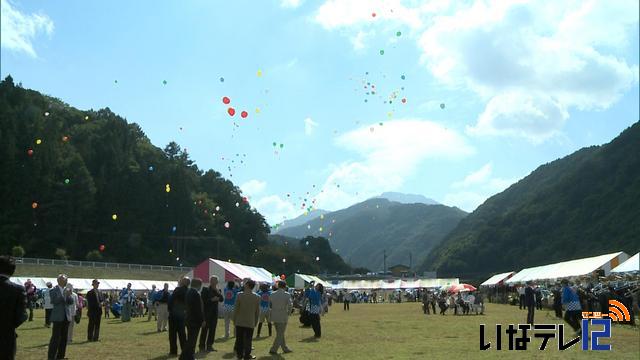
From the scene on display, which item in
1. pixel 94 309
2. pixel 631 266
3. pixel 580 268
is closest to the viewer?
pixel 94 309

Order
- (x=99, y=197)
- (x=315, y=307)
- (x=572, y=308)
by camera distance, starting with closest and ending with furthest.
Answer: (x=572, y=308)
(x=315, y=307)
(x=99, y=197)

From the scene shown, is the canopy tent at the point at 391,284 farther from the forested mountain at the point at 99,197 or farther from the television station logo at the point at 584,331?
the television station logo at the point at 584,331

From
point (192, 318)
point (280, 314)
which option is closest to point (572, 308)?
point (280, 314)

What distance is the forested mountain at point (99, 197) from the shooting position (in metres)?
74.8

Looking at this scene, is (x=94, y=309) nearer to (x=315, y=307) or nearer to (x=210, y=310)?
(x=210, y=310)

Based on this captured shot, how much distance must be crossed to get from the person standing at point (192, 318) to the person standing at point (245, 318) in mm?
818

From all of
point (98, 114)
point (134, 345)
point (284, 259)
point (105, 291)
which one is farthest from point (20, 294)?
point (98, 114)

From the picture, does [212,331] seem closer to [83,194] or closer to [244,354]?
[244,354]

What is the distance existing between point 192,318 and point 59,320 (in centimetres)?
265

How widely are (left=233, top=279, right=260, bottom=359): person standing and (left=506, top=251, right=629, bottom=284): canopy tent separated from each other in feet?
84.7

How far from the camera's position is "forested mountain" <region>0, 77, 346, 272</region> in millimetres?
74806

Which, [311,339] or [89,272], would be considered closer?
[311,339]

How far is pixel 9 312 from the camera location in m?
6.42

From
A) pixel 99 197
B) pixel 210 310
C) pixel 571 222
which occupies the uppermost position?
pixel 571 222
